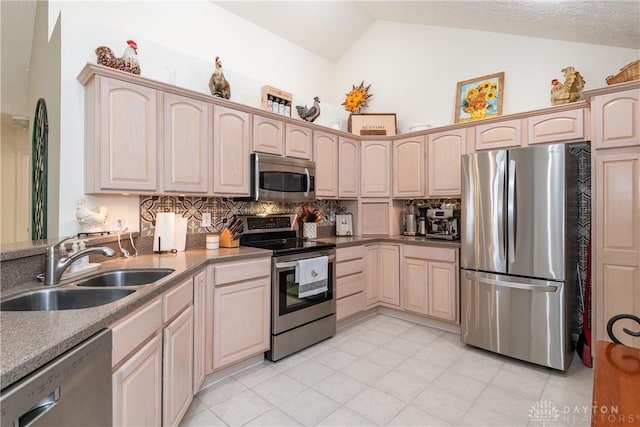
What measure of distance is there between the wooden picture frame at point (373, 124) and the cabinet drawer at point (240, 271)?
2357mm

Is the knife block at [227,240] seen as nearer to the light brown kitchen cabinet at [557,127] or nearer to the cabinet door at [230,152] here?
the cabinet door at [230,152]

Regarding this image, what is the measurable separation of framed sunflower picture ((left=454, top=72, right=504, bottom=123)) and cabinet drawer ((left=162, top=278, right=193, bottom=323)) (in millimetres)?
3365

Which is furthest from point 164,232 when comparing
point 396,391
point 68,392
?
point 396,391

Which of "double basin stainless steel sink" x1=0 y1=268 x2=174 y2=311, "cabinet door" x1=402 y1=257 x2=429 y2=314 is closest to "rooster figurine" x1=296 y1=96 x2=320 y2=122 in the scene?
"cabinet door" x1=402 y1=257 x2=429 y2=314

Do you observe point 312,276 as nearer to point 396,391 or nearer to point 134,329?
point 396,391

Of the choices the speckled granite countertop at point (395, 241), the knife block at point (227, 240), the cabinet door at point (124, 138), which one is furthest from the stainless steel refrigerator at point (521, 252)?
the cabinet door at point (124, 138)

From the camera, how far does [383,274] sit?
3.72m

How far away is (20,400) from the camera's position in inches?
29.3

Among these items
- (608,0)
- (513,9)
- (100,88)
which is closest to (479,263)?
(608,0)

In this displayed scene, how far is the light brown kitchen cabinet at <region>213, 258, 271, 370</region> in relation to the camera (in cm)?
226

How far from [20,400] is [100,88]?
75.9 inches

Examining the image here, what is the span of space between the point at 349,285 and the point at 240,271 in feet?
4.63

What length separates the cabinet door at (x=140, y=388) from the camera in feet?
3.86

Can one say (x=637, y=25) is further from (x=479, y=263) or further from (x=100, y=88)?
(x=100, y=88)
